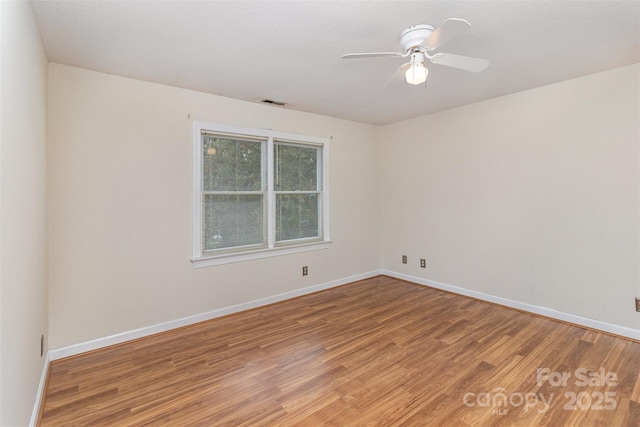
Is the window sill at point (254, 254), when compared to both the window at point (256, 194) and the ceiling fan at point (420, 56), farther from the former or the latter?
the ceiling fan at point (420, 56)

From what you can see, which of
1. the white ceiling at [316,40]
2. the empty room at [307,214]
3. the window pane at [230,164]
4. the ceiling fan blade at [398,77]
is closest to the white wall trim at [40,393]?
the empty room at [307,214]

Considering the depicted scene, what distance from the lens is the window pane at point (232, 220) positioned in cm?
323

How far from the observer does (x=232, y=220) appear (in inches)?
134

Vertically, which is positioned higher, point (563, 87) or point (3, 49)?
point (563, 87)

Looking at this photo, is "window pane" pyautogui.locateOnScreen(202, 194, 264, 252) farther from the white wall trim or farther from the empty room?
the white wall trim

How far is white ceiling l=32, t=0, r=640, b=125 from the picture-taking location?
5.84ft

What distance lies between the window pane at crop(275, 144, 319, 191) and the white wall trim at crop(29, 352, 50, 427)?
2536 millimetres

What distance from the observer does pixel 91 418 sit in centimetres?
177

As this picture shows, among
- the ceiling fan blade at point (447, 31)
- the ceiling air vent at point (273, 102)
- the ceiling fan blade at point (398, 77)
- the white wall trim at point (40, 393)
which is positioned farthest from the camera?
the ceiling air vent at point (273, 102)

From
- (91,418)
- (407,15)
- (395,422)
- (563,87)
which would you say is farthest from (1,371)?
(563,87)

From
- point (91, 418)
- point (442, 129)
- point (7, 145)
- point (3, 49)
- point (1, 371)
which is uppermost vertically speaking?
point (442, 129)

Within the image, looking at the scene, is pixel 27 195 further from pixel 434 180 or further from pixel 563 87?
pixel 563 87

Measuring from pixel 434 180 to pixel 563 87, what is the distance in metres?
1.64

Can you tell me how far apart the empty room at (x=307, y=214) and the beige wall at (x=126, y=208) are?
2 cm
